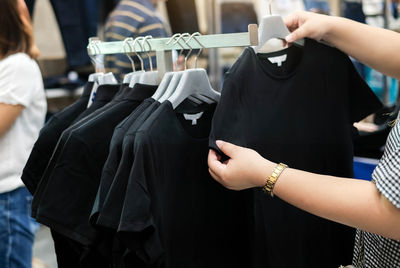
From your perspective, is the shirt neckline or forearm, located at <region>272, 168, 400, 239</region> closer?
forearm, located at <region>272, 168, 400, 239</region>

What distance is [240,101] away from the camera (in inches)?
33.7

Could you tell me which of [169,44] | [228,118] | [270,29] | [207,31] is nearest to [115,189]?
[228,118]

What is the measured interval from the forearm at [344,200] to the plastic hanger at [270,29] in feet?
1.11

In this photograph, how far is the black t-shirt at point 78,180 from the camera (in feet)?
2.91

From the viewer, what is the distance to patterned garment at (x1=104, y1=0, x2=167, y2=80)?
6.37 feet

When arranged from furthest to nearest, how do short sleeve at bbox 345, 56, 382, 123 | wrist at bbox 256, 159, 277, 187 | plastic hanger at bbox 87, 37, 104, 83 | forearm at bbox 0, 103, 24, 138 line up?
forearm at bbox 0, 103, 24, 138 < plastic hanger at bbox 87, 37, 104, 83 < short sleeve at bbox 345, 56, 382, 123 < wrist at bbox 256, 159, 277, 187

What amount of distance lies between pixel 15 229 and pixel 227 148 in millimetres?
980

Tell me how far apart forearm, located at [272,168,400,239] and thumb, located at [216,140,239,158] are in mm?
113

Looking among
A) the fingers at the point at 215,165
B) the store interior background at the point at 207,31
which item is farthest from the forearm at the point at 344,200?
the store interior background at the point at 207,31

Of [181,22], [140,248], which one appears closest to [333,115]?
[140,248]

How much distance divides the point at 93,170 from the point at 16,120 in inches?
23.0

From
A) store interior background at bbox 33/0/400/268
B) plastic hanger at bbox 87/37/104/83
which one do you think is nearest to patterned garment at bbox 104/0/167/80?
store interior background at bbox 33/0/400/268

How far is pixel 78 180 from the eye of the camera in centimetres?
92

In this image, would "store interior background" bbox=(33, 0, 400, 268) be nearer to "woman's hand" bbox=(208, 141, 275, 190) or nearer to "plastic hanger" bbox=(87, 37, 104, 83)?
"plastic hanger" bbox=(87, 37, 104, 83)
